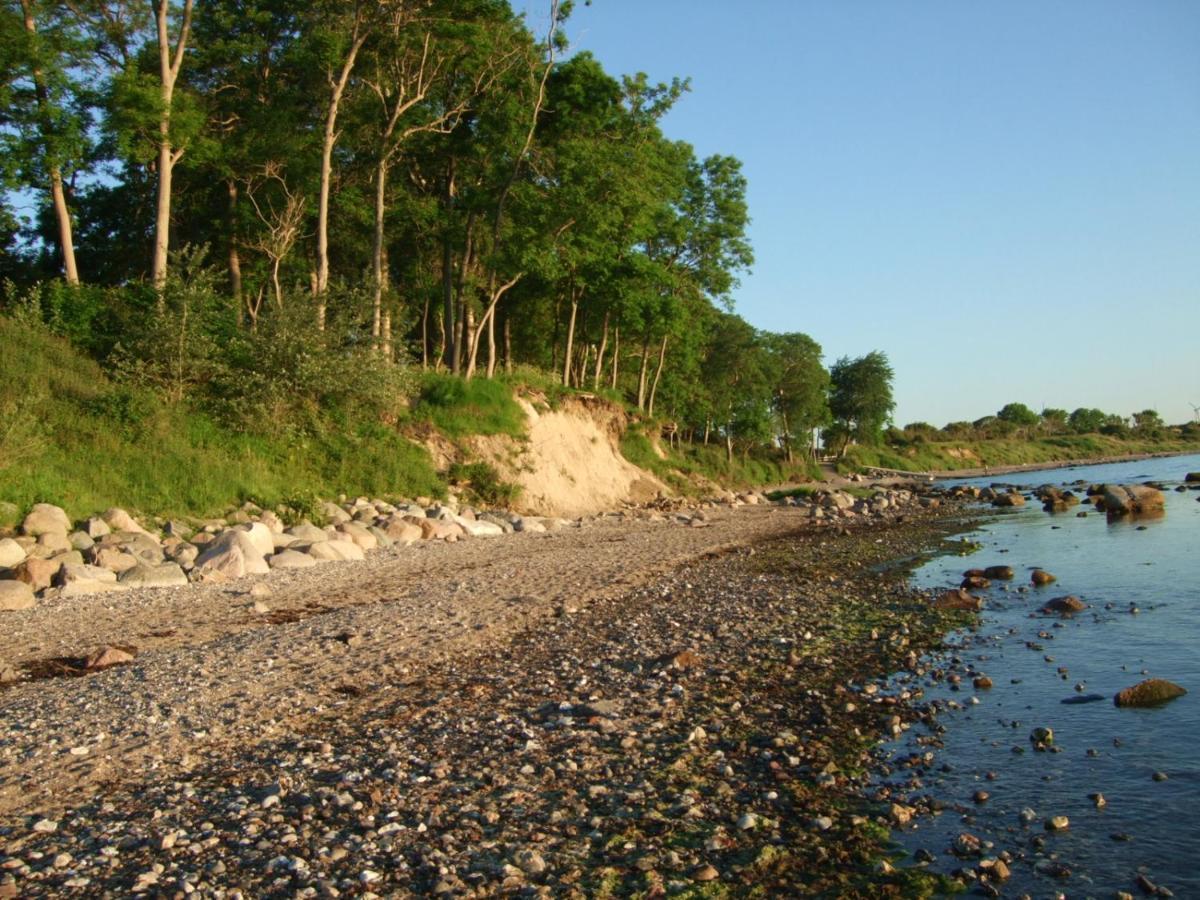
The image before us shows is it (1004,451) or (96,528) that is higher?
(1004,451)

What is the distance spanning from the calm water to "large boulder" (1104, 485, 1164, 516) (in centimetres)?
1992

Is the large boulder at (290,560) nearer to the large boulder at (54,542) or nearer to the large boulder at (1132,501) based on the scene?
the large boulder at (54,542)

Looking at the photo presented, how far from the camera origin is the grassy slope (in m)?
96.4

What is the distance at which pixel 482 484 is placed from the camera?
31375 millimetres

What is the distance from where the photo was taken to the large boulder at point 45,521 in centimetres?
1594

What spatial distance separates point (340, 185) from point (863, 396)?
2531 inches

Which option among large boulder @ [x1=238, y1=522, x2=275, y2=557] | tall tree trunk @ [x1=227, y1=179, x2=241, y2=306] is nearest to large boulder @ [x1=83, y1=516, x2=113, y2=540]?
large boulder @ [x1=238, y1=522, x2=275, y2=557]

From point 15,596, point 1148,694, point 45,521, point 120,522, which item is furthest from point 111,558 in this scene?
point 1148,694

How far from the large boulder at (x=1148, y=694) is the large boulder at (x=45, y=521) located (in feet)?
57.8

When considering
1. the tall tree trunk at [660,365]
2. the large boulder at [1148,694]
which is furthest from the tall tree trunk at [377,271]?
the large boulder at [1148,694]

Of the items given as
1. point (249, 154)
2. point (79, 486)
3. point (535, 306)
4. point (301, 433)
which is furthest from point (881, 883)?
point (535, 306)

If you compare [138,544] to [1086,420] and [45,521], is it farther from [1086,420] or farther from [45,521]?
[1086,420]

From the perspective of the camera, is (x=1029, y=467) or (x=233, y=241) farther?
(x=1029, y=467)

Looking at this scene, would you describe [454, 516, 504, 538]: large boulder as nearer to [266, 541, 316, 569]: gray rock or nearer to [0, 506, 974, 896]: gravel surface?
[266, 541, 316, 569]: gray rock
